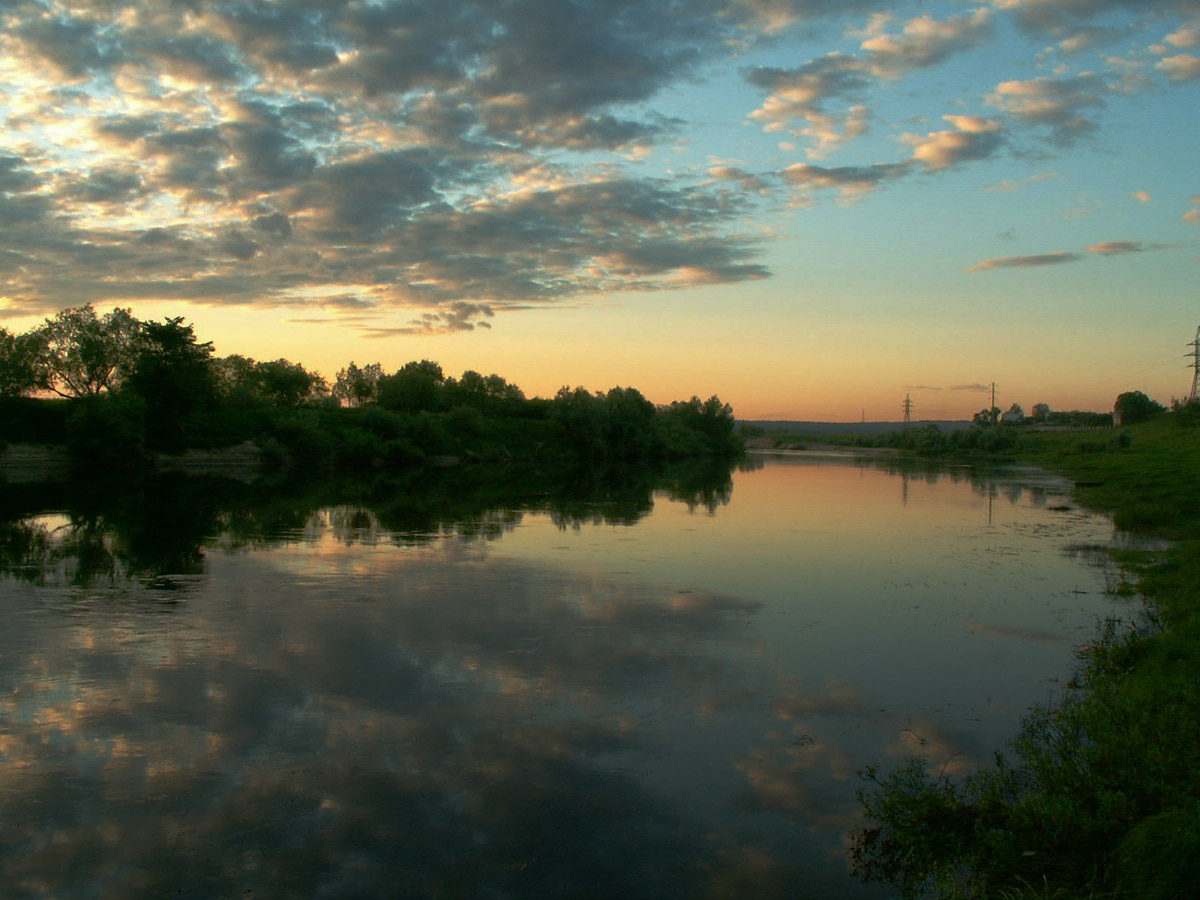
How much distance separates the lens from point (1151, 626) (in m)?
13.3

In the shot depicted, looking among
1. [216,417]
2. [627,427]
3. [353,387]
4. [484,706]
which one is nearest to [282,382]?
[353,387]

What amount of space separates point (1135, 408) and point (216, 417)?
3945 inches

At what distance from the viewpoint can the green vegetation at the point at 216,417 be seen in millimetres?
57844

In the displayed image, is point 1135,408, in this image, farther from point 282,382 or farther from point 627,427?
point 282,382

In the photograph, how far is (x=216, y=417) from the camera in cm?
6619

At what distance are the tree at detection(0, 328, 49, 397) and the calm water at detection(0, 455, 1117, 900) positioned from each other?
5047 cm

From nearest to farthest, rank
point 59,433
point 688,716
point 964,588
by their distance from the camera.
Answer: point 688,716
point 964,588
point 59,433

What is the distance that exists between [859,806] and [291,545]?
58.6 ft

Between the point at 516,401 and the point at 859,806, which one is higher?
the point at 516,401

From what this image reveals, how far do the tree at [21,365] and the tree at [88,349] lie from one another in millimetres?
549

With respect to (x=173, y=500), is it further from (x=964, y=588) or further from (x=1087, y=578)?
(x=1087, y=578)

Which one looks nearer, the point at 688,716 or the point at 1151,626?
the point at 688,716

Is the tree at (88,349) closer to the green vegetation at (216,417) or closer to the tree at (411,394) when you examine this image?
the green vegetation at (216,417)

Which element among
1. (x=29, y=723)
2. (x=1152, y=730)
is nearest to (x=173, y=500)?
(x=29, y=723)
